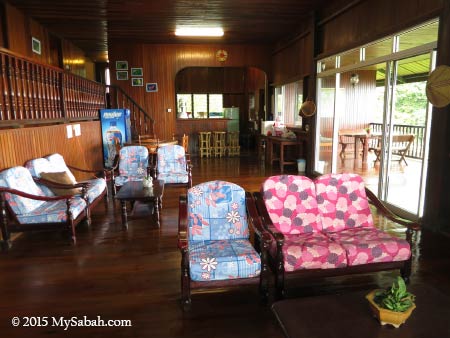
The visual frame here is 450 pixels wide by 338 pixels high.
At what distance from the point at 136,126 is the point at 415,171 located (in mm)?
7520

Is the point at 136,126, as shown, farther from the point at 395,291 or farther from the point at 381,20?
the point at 395,291

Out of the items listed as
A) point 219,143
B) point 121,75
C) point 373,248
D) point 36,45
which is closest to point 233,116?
point 219,143

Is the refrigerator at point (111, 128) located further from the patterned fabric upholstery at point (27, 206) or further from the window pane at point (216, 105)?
the window pane at point (216, 105)

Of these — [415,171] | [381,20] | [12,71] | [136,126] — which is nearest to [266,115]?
[136,126]

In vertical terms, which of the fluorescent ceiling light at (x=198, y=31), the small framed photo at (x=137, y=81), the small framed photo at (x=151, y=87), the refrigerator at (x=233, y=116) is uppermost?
the fluorescent ceiling light at (x=198, y=31)

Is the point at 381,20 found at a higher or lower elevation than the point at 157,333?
higher

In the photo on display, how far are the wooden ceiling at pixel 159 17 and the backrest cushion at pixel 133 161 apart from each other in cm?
290

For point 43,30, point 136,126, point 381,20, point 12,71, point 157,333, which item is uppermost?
point 43,30

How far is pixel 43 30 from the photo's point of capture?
25.3ft

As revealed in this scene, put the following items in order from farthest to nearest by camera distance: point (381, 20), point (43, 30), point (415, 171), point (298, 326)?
point (43, 30)
point (415, 171)
point (381, 20)
point (298, 326)

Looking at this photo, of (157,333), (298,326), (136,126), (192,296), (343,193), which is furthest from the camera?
(136,126)

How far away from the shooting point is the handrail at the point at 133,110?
9828 mm

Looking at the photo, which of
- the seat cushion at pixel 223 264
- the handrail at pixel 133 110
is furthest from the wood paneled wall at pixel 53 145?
the seat cushion at pixel 223 264

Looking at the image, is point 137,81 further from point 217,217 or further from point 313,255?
point 313,255
